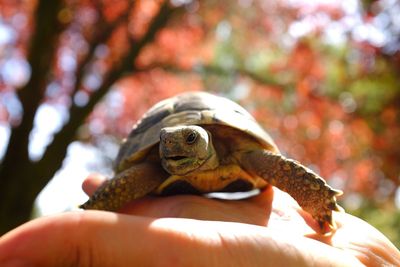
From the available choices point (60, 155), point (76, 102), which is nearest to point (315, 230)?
point (60, 155)

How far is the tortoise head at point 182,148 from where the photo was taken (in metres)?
2.23

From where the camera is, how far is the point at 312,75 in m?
9.20

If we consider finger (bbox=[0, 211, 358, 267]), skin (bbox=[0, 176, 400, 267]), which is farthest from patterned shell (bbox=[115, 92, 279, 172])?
finger (bbox=[0, 211, 358, 267])

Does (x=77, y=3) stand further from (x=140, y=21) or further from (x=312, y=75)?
(x=312, y=75)

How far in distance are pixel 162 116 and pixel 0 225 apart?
12.8 ft

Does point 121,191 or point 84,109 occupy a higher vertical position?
point 84,109

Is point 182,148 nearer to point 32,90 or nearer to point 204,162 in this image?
point 204,162

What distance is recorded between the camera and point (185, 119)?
8.77 feet

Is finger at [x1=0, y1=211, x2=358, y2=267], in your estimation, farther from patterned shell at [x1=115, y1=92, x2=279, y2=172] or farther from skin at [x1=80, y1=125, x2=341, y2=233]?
patterned shell at [x1=115, y1=92, x2=279, y2=172]

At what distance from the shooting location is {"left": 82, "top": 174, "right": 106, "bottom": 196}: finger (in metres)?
3.35

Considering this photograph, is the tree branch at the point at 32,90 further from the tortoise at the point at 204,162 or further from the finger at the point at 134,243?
the finger at the point at 134,243

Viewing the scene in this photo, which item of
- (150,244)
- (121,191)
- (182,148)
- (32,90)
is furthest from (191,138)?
(32,90)

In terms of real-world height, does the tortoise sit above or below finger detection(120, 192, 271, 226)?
above

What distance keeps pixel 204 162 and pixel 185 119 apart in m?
0.38
